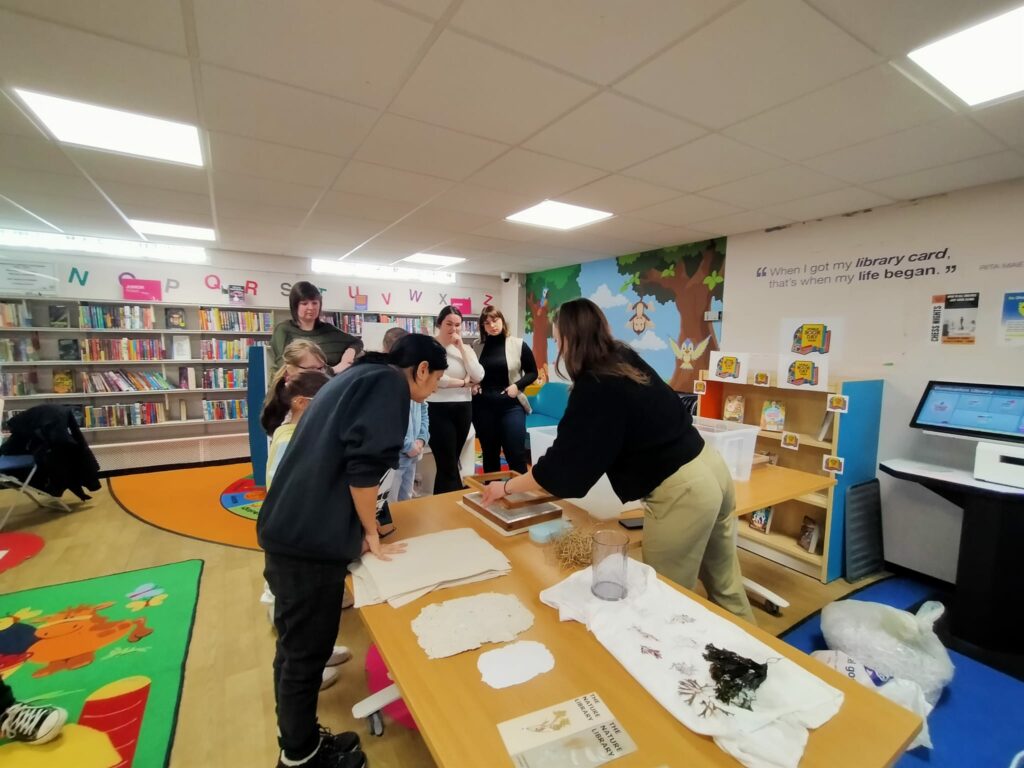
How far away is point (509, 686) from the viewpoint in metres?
0.86

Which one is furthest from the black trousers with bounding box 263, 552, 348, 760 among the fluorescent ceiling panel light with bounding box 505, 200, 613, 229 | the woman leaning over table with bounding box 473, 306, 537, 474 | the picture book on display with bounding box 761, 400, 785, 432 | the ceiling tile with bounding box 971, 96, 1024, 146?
the picture book on display with bounding box 761, 400, 785, 432

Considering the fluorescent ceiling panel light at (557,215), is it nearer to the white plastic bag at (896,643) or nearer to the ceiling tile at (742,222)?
the ceiling tile at (742,222)

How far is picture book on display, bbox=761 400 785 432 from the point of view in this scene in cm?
306

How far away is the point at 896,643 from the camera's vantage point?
179 cm

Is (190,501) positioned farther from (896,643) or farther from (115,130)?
(896,643)

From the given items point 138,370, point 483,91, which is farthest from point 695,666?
point 138,370

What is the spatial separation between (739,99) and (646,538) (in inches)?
61.9

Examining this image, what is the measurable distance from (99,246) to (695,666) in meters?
6.18

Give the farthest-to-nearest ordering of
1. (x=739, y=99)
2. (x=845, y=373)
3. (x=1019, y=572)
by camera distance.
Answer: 1. (x=845, y=373)
2. (x=1019, y=572)
3. (x=739, y=99)

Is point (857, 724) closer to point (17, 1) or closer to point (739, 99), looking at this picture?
point (739, 99)

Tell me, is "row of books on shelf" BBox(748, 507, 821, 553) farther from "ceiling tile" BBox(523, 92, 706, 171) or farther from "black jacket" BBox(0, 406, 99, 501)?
"black jacket" BBox(0, 406, 99, 501)

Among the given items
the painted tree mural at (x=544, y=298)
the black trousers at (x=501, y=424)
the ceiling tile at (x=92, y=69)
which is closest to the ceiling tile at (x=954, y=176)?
the black trousers at (x=501, y=424)

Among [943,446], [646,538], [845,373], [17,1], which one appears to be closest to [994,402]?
[943,446]

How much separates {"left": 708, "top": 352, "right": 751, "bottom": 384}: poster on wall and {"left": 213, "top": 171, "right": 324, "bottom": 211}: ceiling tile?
281 cm
